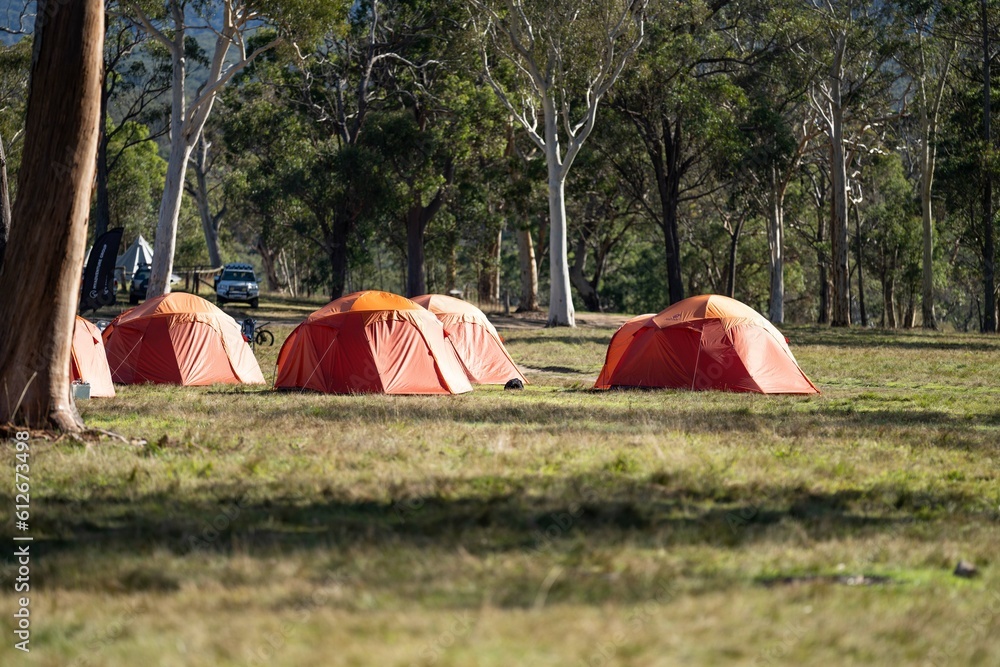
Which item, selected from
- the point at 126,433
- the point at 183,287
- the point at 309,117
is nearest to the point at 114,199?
the point at 183,287

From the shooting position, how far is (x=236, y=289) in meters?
43.7

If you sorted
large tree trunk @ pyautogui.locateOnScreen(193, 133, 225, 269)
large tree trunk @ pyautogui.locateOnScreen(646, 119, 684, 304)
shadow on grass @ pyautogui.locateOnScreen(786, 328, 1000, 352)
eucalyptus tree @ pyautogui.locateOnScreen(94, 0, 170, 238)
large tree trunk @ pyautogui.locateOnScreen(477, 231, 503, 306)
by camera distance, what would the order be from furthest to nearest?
large tree trunk @ pyautogui.locateOnScreen(193, 133, 225, 269)
large tree trunk @ pyautogui.locateOnScreen(477, 231, 503, 306)
large tree trunk @ pyautogui.locateOnScreen(646, 119, 684, 304)
eucalyptus tree @ pyautogui.locateOnScreen(94, 0, 170, 238)
shadow on grass @ pyautogui.locateOnScreen(786, 328, 1000, 352)

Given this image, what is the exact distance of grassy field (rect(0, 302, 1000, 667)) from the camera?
4707 mm

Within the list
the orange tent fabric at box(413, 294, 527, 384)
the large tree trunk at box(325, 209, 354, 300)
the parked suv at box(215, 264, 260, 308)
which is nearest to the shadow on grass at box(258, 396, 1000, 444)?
the orange tent fabric at box(413, 294, 527, 384)

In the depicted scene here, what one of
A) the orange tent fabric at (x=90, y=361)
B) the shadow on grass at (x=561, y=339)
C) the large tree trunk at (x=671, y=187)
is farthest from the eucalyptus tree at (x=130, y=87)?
the orange tent fabric at (x=90, y=361)

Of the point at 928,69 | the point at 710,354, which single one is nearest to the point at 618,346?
the point at 710,354

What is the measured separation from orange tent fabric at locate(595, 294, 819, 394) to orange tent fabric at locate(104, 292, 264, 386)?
7488 millimetres

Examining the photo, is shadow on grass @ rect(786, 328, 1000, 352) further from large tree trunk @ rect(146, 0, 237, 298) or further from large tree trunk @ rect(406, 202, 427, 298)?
large tree trunk @ rect(146, 0, 237, 298)

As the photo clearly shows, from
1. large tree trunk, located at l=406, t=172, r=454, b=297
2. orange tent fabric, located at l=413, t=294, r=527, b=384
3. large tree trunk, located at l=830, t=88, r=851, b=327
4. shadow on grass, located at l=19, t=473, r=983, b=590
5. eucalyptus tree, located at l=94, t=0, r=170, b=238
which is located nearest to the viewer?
shadow on grass, located at l=19, t=473, r=983, b=590

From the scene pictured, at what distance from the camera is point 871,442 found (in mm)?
11344

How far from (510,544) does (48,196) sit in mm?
6084

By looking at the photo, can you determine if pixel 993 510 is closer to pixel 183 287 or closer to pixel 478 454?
pixel 478 454

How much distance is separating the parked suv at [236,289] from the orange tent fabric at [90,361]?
25.7 m

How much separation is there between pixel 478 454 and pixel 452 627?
15.9ft
